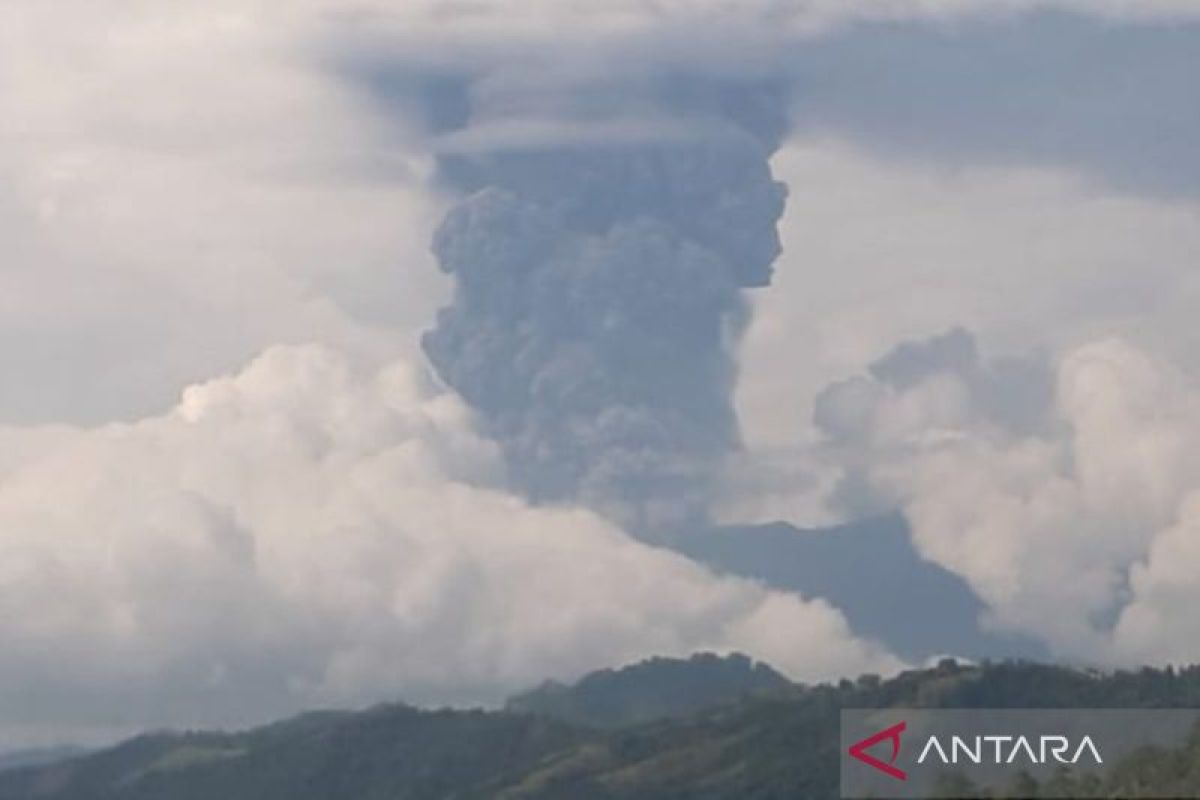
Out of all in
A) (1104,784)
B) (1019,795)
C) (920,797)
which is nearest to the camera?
(1019,795)

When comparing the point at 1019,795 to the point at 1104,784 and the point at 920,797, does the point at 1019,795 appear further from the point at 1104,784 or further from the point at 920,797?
the point at 1104,784

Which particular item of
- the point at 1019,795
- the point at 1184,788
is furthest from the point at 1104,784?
the point at 1019,795

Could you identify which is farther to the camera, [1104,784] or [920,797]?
[1104,784]

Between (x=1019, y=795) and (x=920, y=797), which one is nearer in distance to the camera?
(x=1019, y=795)

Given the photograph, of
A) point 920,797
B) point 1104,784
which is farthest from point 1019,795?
point 1104,784

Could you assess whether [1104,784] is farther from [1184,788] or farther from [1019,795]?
[1019,795]

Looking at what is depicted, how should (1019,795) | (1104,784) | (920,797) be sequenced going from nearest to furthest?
(1019,795)
(920,797)
(1104,784)

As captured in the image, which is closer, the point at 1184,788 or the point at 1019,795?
the point at 1019,795
